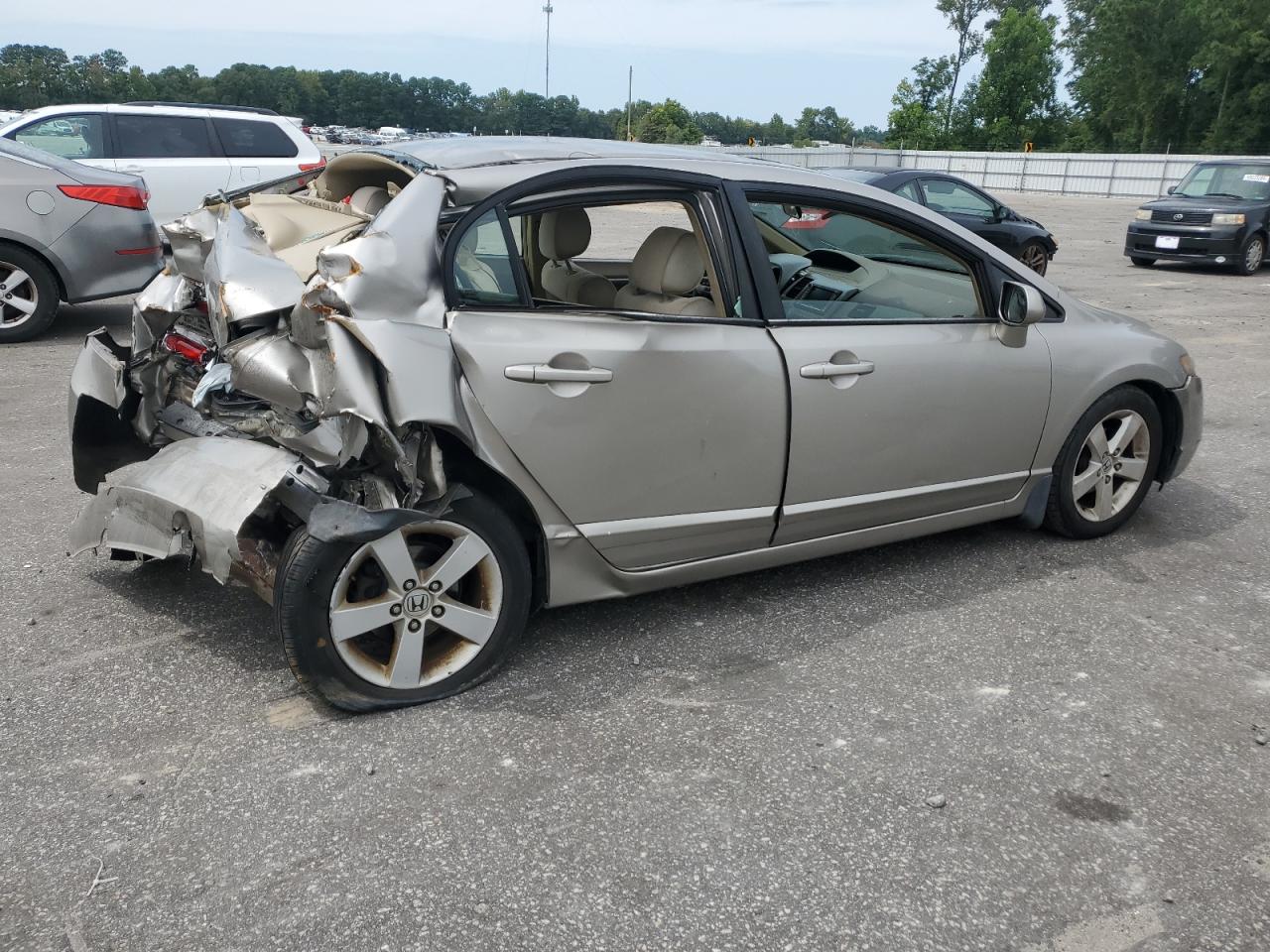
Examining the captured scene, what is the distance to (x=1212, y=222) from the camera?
50.0 feet

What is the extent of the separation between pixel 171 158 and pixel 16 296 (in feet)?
9.95

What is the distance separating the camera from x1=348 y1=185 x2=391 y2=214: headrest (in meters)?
3.72

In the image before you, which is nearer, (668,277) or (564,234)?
(668,277)

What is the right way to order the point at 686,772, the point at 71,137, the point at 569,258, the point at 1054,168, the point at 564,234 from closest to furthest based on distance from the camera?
the point at 686,772 < the point at 564,234 < the point at 569,258 < the point at 71,137 < the point at 1054,168

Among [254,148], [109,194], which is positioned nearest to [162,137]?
[254,148]

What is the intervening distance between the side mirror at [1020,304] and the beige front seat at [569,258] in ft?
4.83

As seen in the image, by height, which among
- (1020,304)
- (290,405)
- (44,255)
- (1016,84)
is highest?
(1016,84)

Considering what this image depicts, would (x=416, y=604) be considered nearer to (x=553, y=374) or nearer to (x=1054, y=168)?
(x=553, y=374)

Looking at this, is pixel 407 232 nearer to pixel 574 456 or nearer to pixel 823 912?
pixel 574 456

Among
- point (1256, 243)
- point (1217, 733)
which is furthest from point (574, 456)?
point (1256, 243)

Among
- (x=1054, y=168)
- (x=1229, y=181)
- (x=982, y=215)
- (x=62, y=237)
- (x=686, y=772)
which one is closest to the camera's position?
(x=686, y=772)

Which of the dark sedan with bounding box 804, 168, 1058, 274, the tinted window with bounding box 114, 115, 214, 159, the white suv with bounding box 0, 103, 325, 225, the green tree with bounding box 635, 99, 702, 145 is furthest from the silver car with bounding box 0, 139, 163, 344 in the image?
the green tree with bounding box 635, 99, 702, 145

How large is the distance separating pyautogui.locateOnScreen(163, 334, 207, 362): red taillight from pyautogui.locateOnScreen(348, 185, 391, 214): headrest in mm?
726

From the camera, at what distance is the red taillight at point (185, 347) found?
367 centimetres
